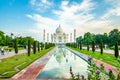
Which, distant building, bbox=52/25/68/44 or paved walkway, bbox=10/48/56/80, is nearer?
paved walkway, bbox=10/48/56/80

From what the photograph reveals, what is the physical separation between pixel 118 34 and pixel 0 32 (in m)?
28.6

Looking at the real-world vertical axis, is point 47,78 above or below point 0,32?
below

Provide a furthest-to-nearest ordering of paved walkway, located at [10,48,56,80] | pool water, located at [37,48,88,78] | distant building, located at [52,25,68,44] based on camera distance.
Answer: distant building, located at [52,25,68,44] < pool water, located at [37,48,88,78] < paved walkway, located at [10,48,56,80]

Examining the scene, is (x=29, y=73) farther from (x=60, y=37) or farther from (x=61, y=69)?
(x=60, y=37)

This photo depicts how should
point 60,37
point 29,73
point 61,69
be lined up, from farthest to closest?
point 60,37
point 61,69
point 29,73

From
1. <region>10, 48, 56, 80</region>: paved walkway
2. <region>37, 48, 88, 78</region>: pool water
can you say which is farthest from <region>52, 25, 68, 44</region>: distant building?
<region>10, 48, 56, 80</region>: paved walkway

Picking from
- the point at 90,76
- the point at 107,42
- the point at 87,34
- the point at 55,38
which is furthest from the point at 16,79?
the point at 55,38

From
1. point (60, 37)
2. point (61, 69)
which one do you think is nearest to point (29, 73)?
point (61, 69)

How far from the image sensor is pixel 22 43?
5209 centimetres

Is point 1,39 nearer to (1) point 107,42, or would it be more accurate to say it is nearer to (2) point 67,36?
(1) point 107,42

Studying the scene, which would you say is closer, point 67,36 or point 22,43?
point 22,43

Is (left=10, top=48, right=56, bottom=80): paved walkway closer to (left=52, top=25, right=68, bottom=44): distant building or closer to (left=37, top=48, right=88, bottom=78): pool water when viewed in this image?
(left=37, top=48, right=88, bottom=78): pool water

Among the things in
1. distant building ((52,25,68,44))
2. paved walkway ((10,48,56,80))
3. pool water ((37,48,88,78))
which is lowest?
pool water ((37,48,88,78))

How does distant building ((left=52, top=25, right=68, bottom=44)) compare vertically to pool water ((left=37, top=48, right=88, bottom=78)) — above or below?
above
